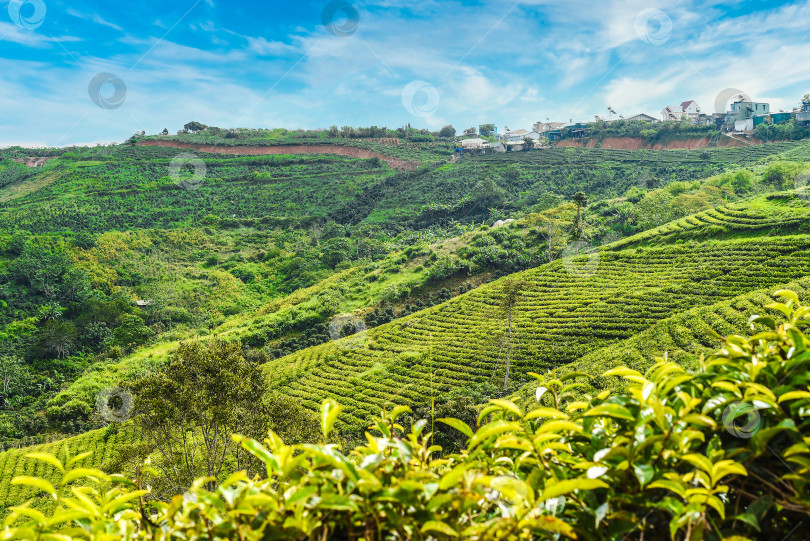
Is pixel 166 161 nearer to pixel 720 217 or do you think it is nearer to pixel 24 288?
pixel 24 288

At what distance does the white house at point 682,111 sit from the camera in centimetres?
5707

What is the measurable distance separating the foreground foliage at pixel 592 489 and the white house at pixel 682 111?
65576mm

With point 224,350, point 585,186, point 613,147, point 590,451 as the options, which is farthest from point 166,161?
point 590,451

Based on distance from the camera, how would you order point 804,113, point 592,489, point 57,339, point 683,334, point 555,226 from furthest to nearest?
point 804,113
point 555,226
point 57,339
point 683,334
point 592,489

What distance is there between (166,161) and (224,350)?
183 ft

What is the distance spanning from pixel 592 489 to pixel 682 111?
229 ft

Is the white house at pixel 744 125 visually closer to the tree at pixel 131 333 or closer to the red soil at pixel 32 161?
the tree at pixel 131 333

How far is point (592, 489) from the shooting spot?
2.79 ft

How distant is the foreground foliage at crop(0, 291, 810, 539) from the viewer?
0.77 meters

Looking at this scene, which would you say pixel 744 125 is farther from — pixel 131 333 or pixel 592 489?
pixel 592 489

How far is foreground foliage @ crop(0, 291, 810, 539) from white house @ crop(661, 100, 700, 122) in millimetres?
65576

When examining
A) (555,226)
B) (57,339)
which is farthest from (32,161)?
(555,226)

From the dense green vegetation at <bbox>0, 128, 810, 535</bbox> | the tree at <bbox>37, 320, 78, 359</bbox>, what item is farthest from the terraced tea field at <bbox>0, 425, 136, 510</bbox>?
the tree at <bbox>37, 320, 78, 359</bbox>

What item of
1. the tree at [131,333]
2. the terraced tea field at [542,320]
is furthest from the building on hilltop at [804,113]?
the tree at [131,333]
